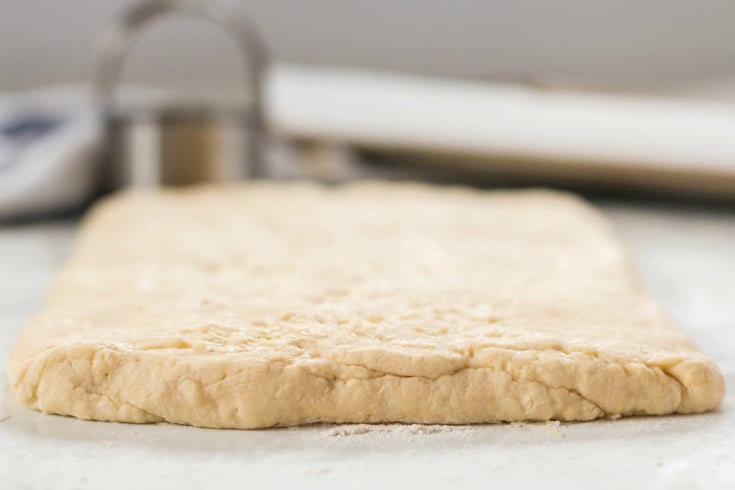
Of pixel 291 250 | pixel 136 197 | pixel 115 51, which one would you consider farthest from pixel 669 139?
pixel 115 51

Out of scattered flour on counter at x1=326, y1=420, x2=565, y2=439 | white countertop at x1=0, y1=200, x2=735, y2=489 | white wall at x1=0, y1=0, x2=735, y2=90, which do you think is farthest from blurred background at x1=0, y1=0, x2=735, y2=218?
scattered flour on counter at x1=326, y1=420, x2=565, y2=439

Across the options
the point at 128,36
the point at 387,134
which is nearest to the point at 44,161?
the point at 128,36

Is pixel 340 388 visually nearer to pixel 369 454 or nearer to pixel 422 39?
pixel 369 454

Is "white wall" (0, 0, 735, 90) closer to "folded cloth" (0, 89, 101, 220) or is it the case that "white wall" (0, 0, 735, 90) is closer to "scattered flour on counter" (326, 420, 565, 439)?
"folded cloth" (0, 89, 101, 220)

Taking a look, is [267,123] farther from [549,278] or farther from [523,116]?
[549,278]

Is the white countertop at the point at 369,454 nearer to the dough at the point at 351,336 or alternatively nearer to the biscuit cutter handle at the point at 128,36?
the dough at the point at 351,336

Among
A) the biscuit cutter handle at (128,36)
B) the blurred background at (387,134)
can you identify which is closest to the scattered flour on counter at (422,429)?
the blurred background at (387,134)

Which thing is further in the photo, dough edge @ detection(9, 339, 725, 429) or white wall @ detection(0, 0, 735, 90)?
white wall @ detection(0, 0, 735, 90)
